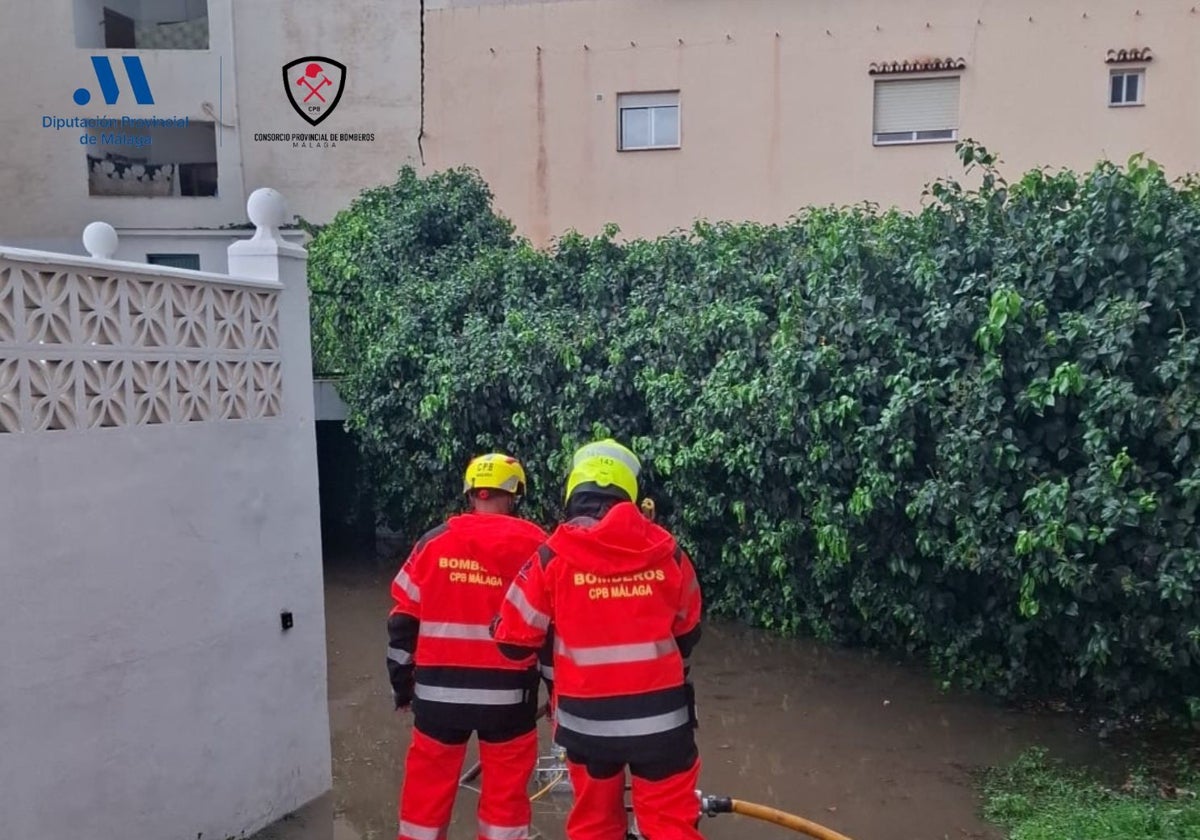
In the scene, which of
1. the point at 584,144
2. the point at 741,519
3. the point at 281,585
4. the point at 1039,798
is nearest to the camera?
the point at 281,585

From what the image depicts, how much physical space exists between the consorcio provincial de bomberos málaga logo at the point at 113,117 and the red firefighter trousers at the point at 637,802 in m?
14.0

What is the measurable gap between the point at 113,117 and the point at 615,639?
49.1 feet

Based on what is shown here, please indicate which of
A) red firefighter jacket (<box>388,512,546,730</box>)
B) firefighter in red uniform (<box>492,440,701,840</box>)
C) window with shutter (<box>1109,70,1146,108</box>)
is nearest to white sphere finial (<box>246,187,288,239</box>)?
red firefighter jacket (<box>388,512,546,730</box>)

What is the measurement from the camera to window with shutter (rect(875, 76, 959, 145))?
1256 centimetres

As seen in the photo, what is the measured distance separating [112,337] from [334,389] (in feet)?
20.9

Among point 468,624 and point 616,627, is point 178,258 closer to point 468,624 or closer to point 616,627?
point 468,624

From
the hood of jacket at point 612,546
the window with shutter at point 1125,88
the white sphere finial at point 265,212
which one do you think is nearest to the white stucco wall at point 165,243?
the white sphere finial at point 265,212

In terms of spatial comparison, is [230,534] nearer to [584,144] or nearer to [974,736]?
[974,736]

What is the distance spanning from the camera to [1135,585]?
5391 millimetres

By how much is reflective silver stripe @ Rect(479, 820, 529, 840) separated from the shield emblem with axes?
41.3 ft

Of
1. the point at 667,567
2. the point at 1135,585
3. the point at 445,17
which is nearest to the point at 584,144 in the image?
the point at 445,17

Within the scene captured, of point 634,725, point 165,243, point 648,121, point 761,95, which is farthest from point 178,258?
point 634,725

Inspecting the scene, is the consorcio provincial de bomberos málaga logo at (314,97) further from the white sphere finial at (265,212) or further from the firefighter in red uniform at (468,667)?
the firefighter in red uniform at (468,667)

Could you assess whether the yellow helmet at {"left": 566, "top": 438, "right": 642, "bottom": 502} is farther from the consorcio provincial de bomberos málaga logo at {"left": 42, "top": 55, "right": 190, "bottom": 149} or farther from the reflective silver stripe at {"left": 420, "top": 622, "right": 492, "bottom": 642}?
the consorcio provincial de bomberos málaga logo at {"left": 42, "top": 55, "right": 190, "bottom": 149}
